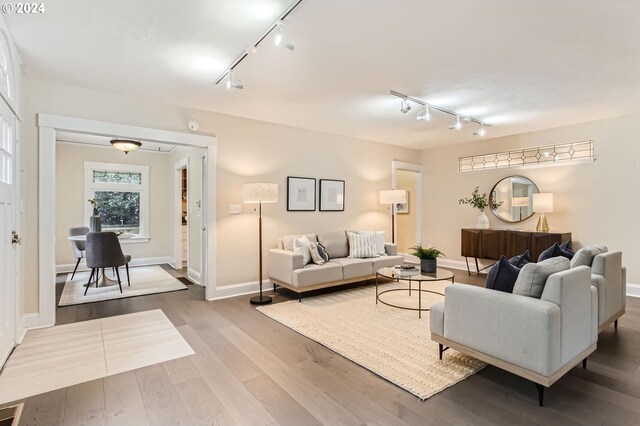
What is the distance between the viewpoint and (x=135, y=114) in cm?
388

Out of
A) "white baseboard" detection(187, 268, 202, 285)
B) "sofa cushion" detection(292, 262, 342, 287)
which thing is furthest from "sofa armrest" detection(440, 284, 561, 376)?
"white baseboard" detection(187, 268, 202, 285)

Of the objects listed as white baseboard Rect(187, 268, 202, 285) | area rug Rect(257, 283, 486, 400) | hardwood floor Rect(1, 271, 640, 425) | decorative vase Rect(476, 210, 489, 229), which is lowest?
hardwood floor Rect(1, 271, 640, 425)

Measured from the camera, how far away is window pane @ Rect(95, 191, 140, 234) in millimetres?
6762

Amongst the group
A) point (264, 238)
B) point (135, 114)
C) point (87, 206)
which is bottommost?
point (264, 238)

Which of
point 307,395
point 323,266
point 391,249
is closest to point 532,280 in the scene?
point 307,395

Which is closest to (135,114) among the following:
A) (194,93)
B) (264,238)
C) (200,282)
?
(194,93)

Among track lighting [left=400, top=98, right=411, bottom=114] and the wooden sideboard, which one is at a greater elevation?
track lighting [left=400, top=98, right=411, bottom=114]

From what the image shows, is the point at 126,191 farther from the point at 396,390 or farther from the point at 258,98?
the point at 396,390

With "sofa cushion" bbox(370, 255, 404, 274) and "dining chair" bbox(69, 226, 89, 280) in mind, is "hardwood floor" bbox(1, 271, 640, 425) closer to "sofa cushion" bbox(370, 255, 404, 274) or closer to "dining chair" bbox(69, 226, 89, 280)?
"sofa cushion" bbox(370, 255, 404, 274)

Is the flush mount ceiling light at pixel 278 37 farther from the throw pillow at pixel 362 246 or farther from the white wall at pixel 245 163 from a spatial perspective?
the throw pillow at pixel 362 246

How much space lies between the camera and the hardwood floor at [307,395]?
6.32 ft

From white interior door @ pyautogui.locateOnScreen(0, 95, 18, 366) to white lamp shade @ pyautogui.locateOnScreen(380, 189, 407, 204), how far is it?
499 centimetres

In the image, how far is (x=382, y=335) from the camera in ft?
10.3

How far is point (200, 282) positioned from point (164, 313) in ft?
4.52
